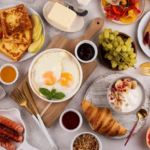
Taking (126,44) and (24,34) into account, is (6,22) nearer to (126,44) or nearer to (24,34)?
(24,34)

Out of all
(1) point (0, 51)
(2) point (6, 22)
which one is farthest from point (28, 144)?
(2) point (6, 22)

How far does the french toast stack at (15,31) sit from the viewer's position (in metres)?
1.78

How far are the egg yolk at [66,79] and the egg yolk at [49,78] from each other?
0.24ft

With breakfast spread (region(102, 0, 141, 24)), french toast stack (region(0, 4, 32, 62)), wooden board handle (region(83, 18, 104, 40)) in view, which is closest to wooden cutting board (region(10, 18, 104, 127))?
wooden board handle (region(83, 18, 104, 40))

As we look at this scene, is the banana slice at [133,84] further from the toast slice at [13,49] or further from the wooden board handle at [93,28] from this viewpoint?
the toast slice at [13,49]

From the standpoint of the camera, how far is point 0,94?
5.97 feet

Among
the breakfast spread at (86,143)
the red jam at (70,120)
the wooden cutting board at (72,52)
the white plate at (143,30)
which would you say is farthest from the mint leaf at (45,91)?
the white plate at (143,30)

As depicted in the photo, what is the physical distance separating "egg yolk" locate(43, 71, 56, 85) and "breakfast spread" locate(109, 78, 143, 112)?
54cm

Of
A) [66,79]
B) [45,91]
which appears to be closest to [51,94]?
[45,91]

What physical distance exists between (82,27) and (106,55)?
1.32 feet

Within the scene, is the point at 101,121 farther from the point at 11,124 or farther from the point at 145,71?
the point at 11,124

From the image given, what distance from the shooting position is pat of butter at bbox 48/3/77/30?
5.96 feet

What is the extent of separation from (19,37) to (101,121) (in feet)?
3.56

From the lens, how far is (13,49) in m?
1.81
